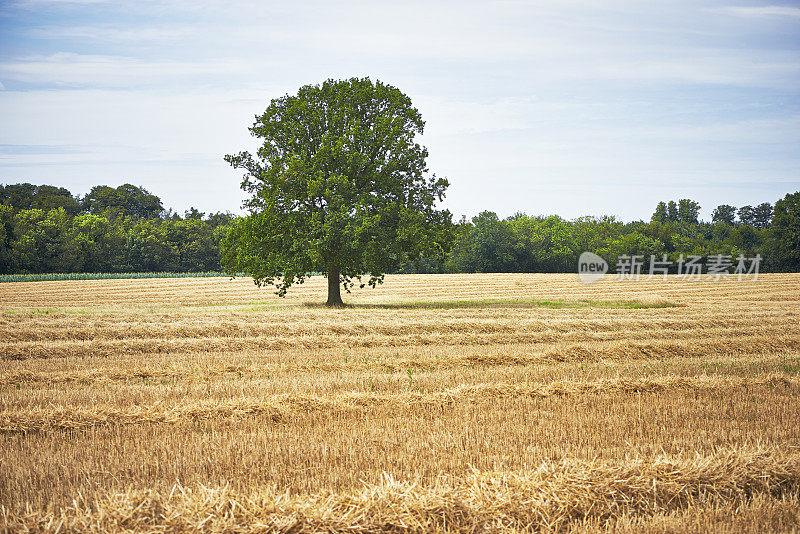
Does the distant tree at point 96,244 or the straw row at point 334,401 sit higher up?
the distant tree at point 96,244

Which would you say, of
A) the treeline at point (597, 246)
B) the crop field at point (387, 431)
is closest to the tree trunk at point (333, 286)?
the crop field at point (387, 431)

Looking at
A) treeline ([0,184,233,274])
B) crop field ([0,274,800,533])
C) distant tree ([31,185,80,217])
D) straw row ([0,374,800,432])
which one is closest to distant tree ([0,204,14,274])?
treeline ([0,184,233,274])

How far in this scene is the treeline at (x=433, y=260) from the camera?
72.5m

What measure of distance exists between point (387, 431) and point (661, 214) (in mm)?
141032

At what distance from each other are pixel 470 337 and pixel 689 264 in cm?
7340

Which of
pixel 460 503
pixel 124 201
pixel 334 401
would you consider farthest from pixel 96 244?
pixel 460 503

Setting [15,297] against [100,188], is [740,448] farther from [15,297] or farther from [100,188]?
[100,188]

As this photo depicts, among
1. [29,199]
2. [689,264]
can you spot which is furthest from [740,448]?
[29,199]

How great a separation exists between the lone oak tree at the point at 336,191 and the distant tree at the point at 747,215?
139 meters

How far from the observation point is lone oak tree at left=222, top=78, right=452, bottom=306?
26750 millimetres

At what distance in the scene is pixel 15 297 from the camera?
37.8m

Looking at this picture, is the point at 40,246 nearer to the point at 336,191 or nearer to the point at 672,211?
the point at 336,191

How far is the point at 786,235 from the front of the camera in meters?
81.4

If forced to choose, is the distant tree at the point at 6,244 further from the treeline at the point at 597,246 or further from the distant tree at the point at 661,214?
the distant tree at the point at 661,214
